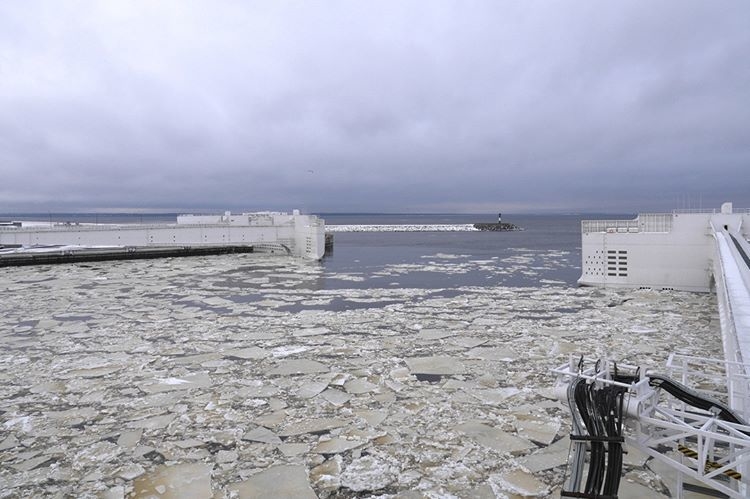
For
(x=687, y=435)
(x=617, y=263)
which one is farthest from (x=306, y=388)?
(x=617, y=263)

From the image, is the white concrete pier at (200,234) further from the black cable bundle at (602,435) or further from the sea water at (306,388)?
the black cable bundle at (602,435)

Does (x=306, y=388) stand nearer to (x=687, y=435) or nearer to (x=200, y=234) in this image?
(x=687, y=435)

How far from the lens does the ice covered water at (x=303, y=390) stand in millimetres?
4980

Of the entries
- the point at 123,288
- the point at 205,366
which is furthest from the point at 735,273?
the point at 123,288

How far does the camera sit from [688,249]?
1873 centimetres

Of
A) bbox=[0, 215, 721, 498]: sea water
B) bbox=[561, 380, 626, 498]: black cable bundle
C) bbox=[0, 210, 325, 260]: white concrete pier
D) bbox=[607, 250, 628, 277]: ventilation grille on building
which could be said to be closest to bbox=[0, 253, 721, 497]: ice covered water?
bbox=[0, 215, 721, 498]: sea water

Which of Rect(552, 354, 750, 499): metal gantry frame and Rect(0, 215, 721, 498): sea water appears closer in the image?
Rect(552, 354, 750, 499): metal gantry frame

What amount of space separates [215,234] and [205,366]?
27.7 meters

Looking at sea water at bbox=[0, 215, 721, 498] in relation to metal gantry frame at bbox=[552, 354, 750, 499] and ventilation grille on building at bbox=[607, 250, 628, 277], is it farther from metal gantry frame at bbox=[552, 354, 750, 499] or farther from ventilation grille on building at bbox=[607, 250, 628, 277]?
ventilation grille on building at bbox=[607, 250, 628, 277]

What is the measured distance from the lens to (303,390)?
742 centimetres

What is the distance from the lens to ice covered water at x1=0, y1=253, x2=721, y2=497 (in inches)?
196

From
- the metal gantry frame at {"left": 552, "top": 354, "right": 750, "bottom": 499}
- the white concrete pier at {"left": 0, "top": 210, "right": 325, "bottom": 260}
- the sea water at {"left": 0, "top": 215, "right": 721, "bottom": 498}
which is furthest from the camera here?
the white concrete pier at {"left": 0, "top": 210, "right": 325, "bottom": 260}

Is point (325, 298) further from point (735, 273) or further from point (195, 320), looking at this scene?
point (735, 273)

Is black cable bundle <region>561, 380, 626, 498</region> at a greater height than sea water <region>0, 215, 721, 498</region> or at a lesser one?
greater
